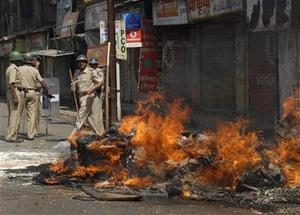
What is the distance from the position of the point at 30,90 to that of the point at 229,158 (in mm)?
7006

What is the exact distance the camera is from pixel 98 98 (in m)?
12.8

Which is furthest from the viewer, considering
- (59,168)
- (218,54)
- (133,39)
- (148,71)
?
(148,71)

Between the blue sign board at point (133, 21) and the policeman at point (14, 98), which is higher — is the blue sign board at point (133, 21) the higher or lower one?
the higher one

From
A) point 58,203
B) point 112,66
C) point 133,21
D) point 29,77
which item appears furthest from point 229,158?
point 133,21

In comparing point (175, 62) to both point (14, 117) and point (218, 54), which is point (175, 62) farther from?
point (14, 117)

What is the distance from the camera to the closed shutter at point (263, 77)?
13.4 meters

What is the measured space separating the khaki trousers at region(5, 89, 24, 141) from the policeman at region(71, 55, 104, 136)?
136 centimetres

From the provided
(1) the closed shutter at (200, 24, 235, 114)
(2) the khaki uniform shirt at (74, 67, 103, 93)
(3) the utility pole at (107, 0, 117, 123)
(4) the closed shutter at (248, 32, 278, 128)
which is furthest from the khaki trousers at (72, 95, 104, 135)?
(1) the closed shutter at (200, 24, 235, 114)

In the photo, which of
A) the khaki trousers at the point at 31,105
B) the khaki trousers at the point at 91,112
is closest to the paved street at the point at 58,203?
the khaki trousers at the point at 91,112

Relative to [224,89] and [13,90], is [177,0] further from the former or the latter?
[13,90]

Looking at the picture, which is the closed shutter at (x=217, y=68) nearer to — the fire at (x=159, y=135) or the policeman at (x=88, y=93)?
the policeman at (x=88, y=93)

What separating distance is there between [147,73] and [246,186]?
1045cm

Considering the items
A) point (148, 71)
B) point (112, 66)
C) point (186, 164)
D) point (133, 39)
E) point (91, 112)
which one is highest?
point (133, 39)

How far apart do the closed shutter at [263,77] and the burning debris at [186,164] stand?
4.97 m
